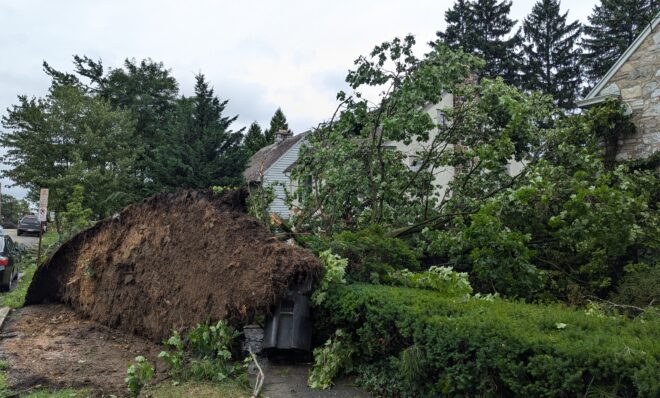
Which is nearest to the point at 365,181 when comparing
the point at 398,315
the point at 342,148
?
the point at 342,148

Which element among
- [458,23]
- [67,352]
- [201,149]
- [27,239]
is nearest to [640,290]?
[67,352]

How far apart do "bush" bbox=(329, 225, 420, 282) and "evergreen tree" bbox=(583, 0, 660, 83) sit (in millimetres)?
32259

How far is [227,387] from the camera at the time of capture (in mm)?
5125

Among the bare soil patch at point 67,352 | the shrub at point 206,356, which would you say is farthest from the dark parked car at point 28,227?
the shrub at point 206,356

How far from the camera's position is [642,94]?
9398 millimetres

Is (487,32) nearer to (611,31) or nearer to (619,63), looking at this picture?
(611,31)

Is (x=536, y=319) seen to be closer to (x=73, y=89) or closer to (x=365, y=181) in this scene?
(x=365, y=181)

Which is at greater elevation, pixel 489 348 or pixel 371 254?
pixel 371 254

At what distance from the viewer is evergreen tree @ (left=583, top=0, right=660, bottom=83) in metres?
33.1

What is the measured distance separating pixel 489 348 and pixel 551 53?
39388 millimetres

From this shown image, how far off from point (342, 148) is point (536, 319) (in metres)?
5.38

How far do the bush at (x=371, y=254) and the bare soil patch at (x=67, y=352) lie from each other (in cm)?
245

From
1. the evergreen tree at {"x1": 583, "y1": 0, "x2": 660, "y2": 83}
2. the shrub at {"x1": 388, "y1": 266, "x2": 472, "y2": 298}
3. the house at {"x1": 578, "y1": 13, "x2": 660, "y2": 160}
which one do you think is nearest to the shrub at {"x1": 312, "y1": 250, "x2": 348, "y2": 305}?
the shrub at {"x1": 388, "y1": 266, "x2": 472, "y2": 298}

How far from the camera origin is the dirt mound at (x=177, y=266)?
5863 mm
